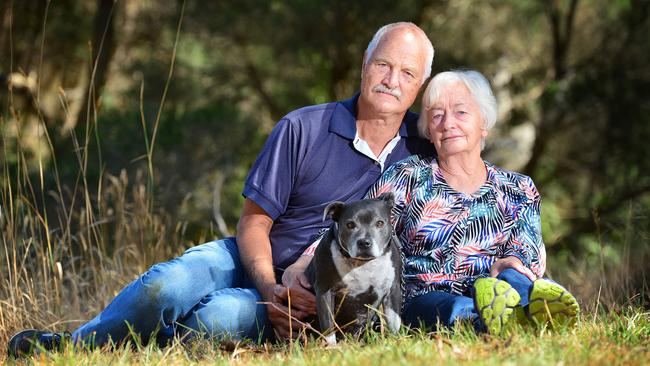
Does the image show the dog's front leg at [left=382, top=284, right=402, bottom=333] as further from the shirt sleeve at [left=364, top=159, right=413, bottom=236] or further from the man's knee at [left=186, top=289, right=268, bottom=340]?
the man's knee at [left=186, top=289, right=268, bottom=340]

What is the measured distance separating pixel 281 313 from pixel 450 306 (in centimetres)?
76

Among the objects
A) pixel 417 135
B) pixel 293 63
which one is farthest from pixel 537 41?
pixel 417 135

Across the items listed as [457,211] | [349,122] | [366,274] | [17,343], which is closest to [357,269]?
[366,274]

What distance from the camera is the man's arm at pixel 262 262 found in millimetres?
4043

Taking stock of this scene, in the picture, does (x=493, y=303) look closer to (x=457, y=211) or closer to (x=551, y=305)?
(x=551, y=305)

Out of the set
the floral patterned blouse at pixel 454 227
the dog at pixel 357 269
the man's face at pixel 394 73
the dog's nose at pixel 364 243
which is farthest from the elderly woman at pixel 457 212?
the dog's nose at pixel 364 243

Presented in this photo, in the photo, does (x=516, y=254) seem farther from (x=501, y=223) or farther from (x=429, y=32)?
(x=429, y=32)

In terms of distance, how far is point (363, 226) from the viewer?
366 centimetres

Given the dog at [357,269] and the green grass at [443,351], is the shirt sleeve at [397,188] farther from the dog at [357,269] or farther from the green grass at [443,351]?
the green grass at [443,351]

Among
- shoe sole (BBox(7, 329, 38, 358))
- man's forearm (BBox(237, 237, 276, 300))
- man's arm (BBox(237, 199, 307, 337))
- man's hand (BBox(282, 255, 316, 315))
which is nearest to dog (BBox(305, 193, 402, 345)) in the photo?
man's hand (BBox(282, 255, 316, 315))

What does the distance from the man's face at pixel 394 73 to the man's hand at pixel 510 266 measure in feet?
2.99

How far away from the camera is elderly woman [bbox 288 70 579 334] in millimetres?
4117

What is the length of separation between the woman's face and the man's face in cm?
18

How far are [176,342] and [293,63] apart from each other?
8.20 metres
